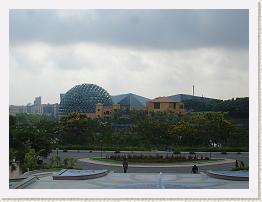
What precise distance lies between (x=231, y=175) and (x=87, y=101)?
2.84 metres

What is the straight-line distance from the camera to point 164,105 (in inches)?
317

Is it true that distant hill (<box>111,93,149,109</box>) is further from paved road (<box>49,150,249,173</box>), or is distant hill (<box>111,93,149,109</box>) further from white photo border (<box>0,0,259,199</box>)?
white photo border (<box>0,0,259,199</box>)

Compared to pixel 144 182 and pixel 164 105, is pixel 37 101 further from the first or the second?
pixel 144 182

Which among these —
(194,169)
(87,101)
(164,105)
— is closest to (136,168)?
(194,169)

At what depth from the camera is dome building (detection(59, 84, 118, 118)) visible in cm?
790

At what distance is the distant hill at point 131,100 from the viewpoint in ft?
26.1

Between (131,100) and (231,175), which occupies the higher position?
(131,100)

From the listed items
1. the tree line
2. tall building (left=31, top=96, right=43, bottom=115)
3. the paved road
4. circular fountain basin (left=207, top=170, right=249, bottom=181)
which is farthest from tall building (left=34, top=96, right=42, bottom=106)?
circular fountain basin (left=207, top=170, right=249, bottom=181)

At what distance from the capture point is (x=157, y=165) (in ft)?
28.3

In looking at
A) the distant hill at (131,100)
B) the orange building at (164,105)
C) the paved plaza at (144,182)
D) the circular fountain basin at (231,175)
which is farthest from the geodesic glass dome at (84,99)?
the circular fountain basin at (231,175)

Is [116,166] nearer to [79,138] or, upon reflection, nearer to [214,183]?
[79,138]

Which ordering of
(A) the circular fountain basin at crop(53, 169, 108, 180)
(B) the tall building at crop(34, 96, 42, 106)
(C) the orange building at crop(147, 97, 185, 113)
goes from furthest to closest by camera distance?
(A) the circular fountain basin at crop(53, 169, 108, 180)
(C) the orange building at crop(147, 97, 185, 113)
(B) the tall building at crop(34, 96, 42, 106)

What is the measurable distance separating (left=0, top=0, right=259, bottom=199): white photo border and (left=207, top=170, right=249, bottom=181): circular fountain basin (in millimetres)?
656
